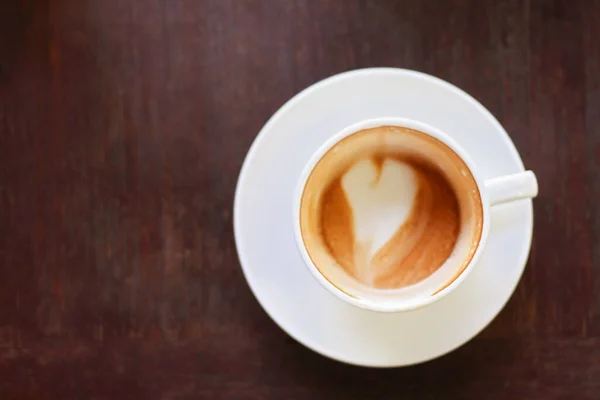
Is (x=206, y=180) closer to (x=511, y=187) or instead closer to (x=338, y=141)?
(x=338, y=141)

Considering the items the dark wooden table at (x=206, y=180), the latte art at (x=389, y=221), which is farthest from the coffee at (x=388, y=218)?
the dark wooden table at (x=206, y=180)

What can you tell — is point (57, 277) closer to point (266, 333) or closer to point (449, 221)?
point (266, 333)

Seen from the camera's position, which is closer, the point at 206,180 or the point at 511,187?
the point at 511,187

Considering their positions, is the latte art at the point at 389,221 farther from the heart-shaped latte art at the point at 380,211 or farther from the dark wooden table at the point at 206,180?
the dark wooden table at the point at 206,180

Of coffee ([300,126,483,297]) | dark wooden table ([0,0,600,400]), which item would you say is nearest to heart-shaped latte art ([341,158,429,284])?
coffee ([300,126,483,297])

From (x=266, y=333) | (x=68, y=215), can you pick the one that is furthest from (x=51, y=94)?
(x=266, y=333)

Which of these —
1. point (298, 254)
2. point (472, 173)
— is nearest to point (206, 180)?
point (298, 254)

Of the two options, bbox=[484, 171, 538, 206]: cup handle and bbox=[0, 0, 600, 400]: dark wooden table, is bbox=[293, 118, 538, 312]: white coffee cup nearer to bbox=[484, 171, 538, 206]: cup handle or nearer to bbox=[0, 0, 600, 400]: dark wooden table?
bbox=[484, 171, 538, 206]: cup handle
